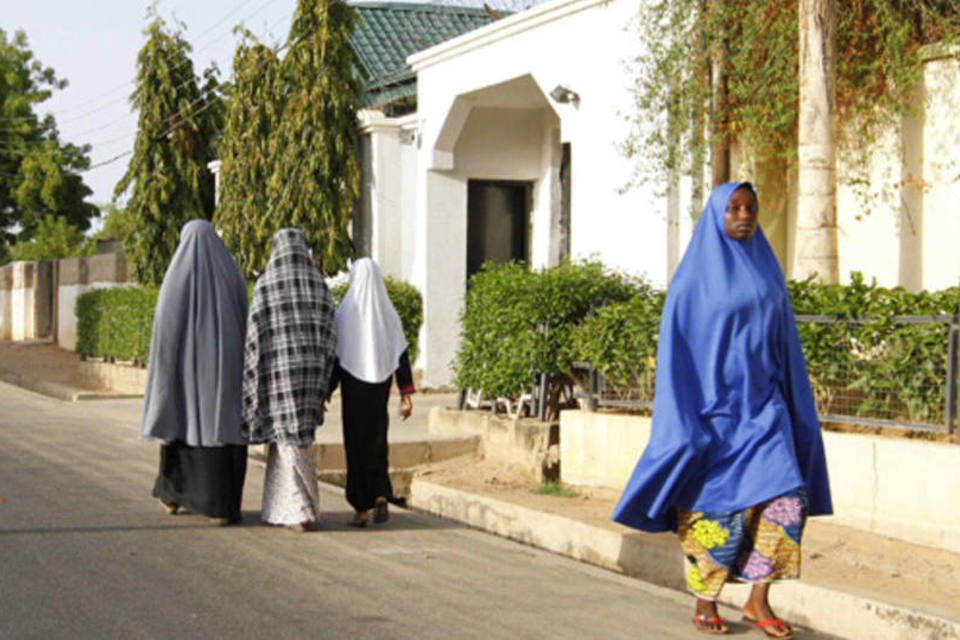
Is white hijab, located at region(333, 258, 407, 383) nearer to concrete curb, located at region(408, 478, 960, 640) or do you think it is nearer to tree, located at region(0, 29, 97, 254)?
concrete curb, located at region(408, 478, 960, 640)

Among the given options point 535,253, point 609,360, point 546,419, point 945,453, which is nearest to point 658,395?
point 945,453

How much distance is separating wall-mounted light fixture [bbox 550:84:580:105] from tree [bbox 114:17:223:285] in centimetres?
1392

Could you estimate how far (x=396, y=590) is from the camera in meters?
7.31

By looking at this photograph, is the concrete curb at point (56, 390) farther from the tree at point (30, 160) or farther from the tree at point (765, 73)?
the tree at point (30, 160)

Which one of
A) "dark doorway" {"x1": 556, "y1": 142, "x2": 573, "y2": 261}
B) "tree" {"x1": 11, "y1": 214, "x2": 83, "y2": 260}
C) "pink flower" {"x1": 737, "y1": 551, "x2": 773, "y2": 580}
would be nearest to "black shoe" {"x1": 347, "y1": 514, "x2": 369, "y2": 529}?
"pink flower" {"x1": 737, "y1": 551, "x2": 773, "y2": 580}

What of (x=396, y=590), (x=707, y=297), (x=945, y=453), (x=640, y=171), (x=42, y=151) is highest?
(x=42, y=151)

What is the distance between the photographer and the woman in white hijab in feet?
31.1

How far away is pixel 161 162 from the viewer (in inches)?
1105

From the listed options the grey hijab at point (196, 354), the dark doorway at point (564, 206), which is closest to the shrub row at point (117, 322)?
the dark doorway at point (564, 206)

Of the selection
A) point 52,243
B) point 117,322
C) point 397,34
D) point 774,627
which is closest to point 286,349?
point 774,627

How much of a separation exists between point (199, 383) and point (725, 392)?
422 cm

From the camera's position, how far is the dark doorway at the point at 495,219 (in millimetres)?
19766

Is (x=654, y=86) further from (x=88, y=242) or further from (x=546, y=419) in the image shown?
(x=88, y=242)

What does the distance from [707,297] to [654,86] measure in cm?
765
